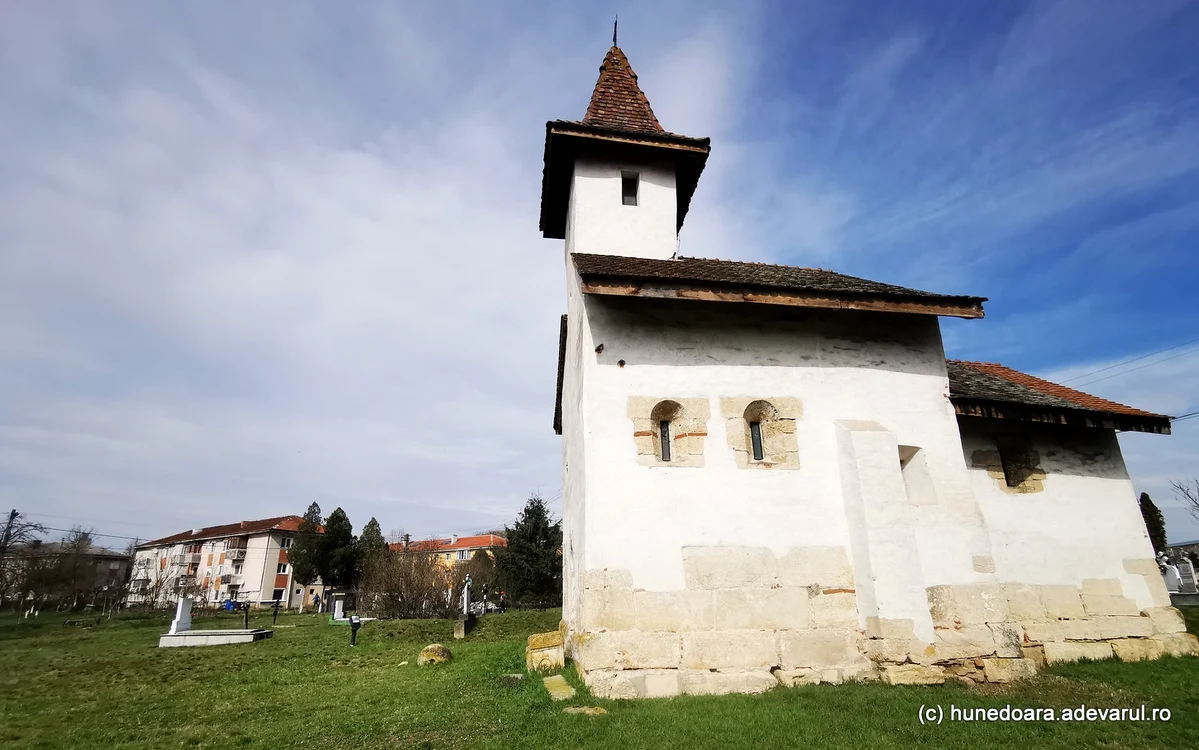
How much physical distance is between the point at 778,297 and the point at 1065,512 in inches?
248

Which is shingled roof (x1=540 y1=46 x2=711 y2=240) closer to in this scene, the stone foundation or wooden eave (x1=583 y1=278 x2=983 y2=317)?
wooden eave (x1=583 y1=278 x2=983 y2=317)

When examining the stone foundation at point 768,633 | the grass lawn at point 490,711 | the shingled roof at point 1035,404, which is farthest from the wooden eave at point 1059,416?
the grass lawn at point 490,711

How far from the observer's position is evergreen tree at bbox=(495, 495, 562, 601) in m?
31.7

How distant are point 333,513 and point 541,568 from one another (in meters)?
21.2

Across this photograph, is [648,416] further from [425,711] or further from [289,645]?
[289,645]

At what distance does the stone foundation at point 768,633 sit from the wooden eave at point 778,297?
11.2ft

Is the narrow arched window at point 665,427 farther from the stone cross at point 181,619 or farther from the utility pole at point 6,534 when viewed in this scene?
the utility pole at point 6,534

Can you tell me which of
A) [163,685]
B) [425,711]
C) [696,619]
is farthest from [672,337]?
[163,685]

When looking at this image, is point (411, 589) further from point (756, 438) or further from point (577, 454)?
Answer: point (756, 438)

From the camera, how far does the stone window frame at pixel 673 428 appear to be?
7.39 meters

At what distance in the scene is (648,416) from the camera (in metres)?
7.55

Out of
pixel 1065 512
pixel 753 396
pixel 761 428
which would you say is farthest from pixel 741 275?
pixel 1065 512

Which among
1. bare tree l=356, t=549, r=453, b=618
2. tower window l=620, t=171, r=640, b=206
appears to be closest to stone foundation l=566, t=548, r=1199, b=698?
tower window l=620, t=171, r=640, b=206

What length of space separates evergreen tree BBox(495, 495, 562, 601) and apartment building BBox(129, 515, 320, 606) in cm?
2794
